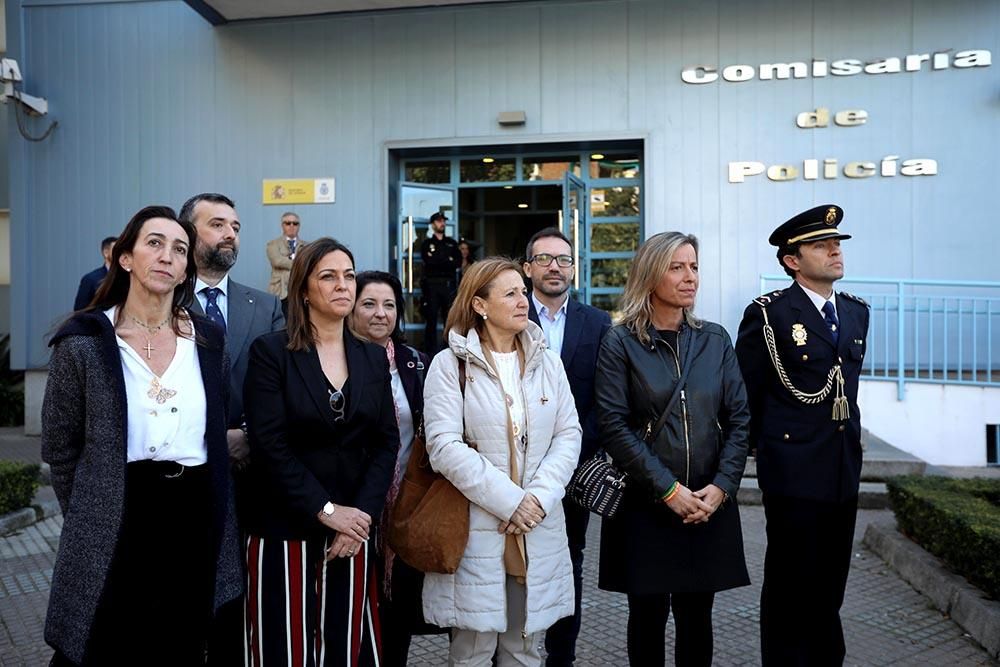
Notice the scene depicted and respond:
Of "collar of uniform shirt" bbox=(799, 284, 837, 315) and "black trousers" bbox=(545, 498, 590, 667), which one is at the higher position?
"collar of uniform shirt" bbox=(799, 284, 837, 315)

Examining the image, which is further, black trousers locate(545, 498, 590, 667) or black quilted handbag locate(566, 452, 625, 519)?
black trousers locate(545, 498, 590, 667)

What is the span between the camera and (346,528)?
300 cm

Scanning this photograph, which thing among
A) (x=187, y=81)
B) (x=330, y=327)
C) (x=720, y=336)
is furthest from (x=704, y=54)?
(x=330, y=327)

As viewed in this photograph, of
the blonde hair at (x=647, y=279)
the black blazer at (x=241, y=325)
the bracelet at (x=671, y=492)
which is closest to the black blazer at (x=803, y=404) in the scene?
the blonde hair at (x=647, y=279)

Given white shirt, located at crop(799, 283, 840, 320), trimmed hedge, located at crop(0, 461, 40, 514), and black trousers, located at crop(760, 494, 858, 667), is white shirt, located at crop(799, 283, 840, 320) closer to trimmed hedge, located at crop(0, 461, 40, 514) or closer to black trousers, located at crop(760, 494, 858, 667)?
black trousers, located at crop(760, 494, 858, 667)

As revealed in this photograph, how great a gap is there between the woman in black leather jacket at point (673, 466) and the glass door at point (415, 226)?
7.82 m

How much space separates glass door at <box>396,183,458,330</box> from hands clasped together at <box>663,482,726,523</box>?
26.6 ft

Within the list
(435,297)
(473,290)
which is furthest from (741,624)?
(435,297)

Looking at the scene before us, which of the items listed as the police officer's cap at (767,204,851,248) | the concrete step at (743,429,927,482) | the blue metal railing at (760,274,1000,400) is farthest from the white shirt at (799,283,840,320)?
the blue metal railing at (760,274,1000,400)

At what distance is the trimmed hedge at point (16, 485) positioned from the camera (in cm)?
651

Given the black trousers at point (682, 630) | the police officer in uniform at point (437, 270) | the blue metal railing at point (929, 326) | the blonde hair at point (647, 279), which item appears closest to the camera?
the black trousers at point (682, 630)

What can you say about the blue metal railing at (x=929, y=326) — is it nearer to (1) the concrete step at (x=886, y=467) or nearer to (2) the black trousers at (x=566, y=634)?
(1) the concrete step at (x=886, y=467)

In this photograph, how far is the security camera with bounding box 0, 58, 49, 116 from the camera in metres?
10.8

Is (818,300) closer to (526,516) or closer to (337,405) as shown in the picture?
(526,516)
